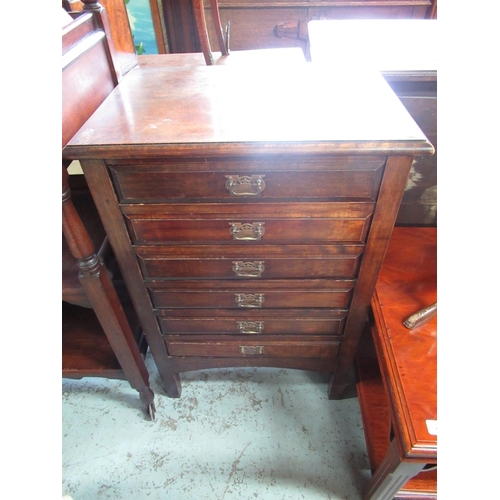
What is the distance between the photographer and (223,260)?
0.81 meters

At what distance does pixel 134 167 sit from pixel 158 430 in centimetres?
91

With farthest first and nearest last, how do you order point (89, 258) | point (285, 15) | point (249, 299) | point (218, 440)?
1. point (285, 15)
2. point (218, 440)
3. point (249, 299)
4. point (89, 258)

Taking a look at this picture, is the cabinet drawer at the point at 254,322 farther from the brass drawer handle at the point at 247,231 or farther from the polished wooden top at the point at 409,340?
the brass drawer handle at the point at 247,231

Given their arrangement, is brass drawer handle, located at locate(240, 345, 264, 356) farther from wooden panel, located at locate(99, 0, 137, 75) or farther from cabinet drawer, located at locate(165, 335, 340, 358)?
wooden panel, located at locate(99, 0, 137, 75)

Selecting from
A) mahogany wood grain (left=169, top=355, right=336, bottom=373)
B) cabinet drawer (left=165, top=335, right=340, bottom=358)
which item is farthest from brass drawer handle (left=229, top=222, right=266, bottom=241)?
mahogany wood grain (left=169, top=355, right=336, bottom=373)

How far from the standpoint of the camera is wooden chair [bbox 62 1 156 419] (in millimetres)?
751

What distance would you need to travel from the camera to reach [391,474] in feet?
2.68

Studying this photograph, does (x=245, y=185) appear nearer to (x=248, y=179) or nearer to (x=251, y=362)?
(x=248, y=179)

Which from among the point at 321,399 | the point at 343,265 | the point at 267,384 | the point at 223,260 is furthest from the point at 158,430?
the point at 343,265

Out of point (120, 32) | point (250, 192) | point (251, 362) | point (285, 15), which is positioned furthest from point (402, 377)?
point (285, 15)

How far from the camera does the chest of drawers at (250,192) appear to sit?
63 centimetres

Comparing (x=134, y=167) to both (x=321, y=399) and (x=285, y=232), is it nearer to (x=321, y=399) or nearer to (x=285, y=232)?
(x=285, y=232)

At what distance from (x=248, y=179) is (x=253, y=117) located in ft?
0.41
